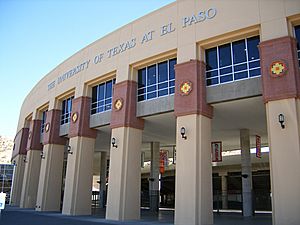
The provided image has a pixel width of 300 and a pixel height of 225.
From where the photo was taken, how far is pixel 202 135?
50.3ft

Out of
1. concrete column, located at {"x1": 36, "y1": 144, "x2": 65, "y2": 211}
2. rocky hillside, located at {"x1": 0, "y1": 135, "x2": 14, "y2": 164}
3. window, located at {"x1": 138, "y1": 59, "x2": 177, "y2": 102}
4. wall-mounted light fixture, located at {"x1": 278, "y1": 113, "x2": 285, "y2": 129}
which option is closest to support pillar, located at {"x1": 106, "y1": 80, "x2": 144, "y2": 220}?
window, located at {"x1": 138, "y1": 59, "x2": 177, "y2": 102}

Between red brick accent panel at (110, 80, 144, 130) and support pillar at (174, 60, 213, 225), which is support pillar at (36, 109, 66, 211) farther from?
support pillar at (174, 60, 213, 225)

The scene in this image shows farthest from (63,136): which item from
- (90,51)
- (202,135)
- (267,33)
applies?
(267,33)

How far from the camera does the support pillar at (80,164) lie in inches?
830

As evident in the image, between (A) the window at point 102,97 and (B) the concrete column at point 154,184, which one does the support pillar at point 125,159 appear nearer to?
(A) the window at point 102,97

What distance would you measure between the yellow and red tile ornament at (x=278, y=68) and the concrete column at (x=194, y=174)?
3.81 m

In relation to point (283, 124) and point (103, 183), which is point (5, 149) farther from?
point (283, 124)

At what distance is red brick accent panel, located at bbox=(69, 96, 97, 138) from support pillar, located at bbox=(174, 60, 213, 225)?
27.0 ft

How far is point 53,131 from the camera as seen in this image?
83.9 ft

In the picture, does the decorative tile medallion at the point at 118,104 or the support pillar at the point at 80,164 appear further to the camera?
the support pillar at the point at 80,164

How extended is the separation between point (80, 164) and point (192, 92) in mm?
9821

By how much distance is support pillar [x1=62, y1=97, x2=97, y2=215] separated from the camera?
21.1 meters

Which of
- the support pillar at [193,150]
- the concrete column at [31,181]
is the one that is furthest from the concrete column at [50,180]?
the support pillar at [193,150]

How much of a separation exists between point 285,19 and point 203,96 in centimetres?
487
